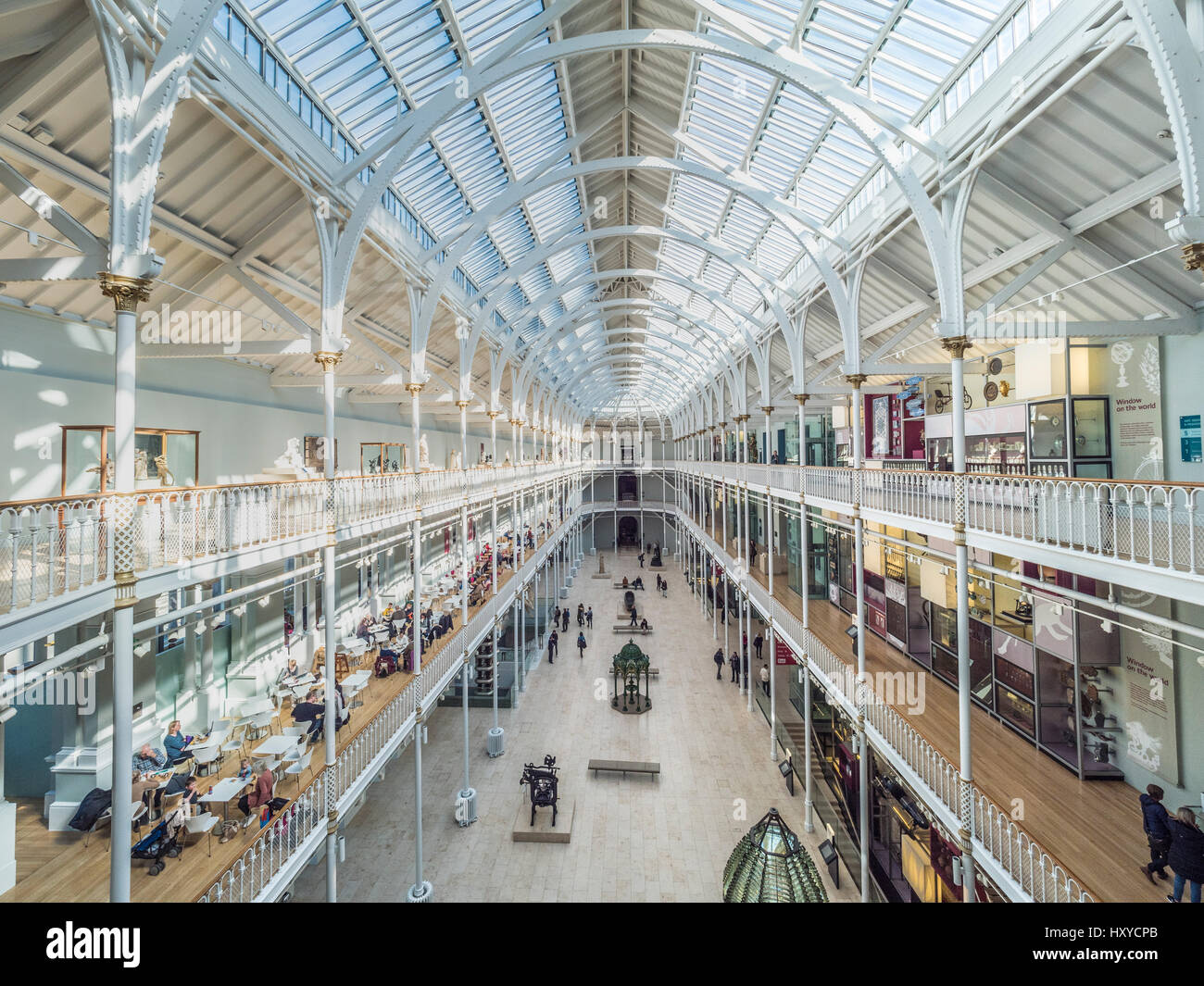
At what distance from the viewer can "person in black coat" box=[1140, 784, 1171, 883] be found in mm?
7270

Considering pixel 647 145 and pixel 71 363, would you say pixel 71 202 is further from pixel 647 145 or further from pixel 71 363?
pixel 647 145

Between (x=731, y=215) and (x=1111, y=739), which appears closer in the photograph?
(x=1111, y=739)

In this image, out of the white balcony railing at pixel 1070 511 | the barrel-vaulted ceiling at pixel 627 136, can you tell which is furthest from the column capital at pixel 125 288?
the white balcony railing at pixel 1070 511

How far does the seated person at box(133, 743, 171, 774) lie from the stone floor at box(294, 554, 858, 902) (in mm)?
3989

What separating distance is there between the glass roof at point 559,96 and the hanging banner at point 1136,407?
17.8 feet

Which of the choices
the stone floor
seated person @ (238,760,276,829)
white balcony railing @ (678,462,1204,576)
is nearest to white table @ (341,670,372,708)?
seated person @ (238,760,276,829)

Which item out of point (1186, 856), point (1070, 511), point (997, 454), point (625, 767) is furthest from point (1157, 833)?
point (625, 767)

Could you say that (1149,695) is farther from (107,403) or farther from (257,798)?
(107,403)

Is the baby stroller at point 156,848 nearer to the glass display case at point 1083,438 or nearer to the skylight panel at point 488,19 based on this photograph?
the skylight panel at point 488,19

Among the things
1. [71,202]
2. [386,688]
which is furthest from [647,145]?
[386,688]

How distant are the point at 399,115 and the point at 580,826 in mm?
16341

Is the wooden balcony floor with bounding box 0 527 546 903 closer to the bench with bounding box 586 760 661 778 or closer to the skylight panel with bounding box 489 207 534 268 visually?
the bench with bounding box 586 760 661 778

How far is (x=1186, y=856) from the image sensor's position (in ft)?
21.9

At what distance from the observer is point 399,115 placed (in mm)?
11844
